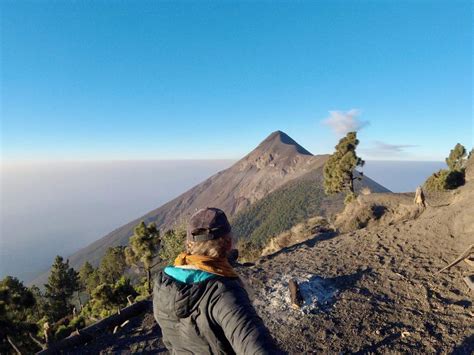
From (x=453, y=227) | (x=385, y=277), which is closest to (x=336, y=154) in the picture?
(x=453, y=227)

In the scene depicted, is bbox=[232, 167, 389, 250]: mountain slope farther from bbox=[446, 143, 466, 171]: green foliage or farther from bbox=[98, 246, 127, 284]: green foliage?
bbox=[98, 246, 127, 284]: green foliage

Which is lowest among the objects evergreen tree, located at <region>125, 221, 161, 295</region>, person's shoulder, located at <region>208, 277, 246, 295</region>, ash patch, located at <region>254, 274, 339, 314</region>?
evergreen tree, located at <region>125, 221, 161, 295</region>

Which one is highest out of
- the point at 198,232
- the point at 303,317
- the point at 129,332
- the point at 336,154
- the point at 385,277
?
the point at 336,154

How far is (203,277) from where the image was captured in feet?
6.82

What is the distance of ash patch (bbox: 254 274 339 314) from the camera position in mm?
10023

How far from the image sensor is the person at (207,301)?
6.04ft

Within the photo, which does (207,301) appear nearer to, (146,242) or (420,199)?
(420,199)

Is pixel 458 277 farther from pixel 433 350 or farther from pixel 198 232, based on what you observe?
pixel 198 232

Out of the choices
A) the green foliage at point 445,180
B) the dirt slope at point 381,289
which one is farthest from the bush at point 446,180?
the dirt slope at point 381,289

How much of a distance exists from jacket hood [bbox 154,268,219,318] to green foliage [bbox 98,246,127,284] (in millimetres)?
40349

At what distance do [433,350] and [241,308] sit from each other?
318 inches

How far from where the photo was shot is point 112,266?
3869 cm

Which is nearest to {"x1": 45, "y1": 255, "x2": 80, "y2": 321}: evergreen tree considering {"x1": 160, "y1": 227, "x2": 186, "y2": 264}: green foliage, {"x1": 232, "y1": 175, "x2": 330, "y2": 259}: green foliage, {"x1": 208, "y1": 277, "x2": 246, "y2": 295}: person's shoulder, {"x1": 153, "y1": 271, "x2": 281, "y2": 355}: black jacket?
{"x1": 160, "y1": 227, "x2": 186, "y2": 264}: green foliage

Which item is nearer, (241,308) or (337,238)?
(241,308)
